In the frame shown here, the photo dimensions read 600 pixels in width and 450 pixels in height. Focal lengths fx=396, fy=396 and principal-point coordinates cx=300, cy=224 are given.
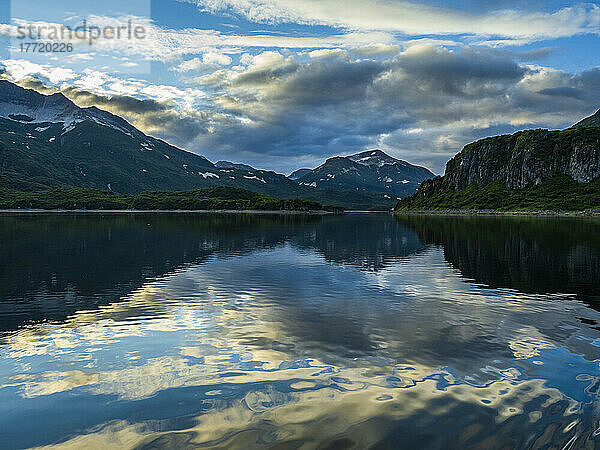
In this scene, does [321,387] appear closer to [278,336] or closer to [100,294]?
[278,336]

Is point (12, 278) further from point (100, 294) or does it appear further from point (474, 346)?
point (474, 346)

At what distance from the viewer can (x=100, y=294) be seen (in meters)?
36.0

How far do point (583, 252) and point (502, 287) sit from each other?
34.4 m

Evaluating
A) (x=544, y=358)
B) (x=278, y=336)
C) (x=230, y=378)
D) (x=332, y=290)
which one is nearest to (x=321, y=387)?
(x=230, y=378)

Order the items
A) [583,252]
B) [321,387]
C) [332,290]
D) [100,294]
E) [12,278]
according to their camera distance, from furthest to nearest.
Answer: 1. [583,252]
2. [12,278]
3. [332,290]
4. [100,294]
5. [321,387]

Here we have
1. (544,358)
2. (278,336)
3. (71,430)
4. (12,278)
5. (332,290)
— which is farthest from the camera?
(12,278)

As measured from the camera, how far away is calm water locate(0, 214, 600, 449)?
13914mm

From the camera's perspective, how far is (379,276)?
47.5 meters

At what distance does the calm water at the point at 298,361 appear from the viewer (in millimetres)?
13914

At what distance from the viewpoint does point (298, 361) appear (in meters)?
20.6

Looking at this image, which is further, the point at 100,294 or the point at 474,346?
the point at 100,294

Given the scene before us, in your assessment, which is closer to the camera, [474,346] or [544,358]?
[544,358]

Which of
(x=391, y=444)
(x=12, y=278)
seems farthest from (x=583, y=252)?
(x=12, y=278)

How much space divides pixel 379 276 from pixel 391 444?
115 feet
